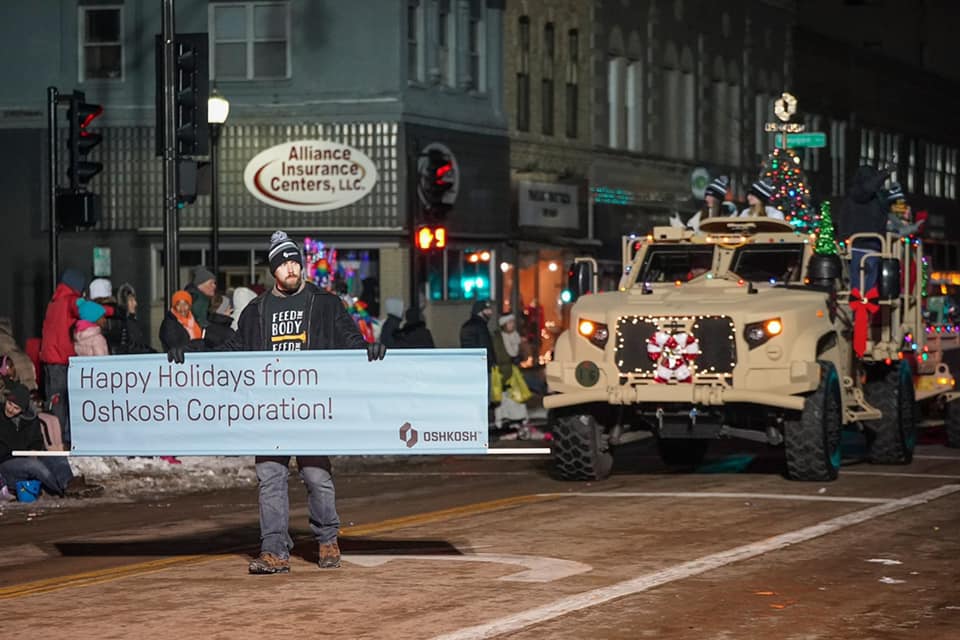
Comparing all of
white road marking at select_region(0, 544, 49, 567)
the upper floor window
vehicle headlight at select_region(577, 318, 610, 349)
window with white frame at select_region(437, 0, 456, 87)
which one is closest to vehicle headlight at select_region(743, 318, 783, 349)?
vehicle headlight at select_region(577, 318, 610, 349)

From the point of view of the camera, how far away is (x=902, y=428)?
68.9 ft

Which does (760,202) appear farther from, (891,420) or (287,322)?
(287,322)

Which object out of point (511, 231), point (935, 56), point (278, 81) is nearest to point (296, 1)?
point (278, 81)

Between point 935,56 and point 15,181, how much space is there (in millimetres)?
50473

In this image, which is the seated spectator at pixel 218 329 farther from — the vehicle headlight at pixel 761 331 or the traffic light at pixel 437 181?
the traffic light at pixel 437 181

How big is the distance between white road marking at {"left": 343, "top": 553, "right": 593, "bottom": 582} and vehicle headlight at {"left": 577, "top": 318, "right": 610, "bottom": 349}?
18.4 ft

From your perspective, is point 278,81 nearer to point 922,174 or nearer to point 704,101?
point 704,101

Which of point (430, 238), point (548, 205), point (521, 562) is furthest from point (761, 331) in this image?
point (548, 205)

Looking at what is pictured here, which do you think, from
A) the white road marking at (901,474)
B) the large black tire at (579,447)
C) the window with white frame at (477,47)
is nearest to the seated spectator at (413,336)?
the large black tire at (579,447)

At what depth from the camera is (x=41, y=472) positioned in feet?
60.5

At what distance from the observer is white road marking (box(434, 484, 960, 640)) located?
10547 mm

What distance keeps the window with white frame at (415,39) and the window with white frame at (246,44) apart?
2.31 metres

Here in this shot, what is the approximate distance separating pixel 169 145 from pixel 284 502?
11134 mm

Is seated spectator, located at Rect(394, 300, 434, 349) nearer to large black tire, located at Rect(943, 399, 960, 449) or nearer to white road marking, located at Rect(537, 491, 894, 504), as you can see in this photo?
large black tire, located at Rect(943, 399, 960, 449)
